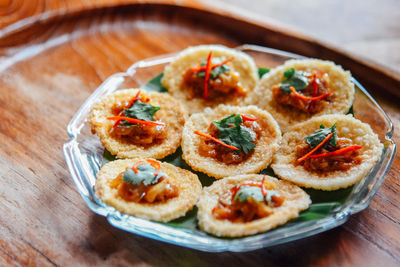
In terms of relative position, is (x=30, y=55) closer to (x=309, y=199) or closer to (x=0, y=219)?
(x=0, y=219)

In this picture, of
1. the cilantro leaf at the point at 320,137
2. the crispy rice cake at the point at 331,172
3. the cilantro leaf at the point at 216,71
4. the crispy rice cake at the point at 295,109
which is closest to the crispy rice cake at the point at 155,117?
the cilantro leaf at the point at 216,71

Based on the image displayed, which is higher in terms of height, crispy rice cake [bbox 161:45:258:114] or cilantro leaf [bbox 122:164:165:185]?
crispy rice cake [bbox 161:45:258:114]

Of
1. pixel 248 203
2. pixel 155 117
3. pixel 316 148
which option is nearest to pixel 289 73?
pixel 316 148

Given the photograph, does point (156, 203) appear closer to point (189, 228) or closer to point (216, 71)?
point (189, 228)

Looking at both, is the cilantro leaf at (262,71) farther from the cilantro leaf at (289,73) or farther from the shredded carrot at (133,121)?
the shredded carrot at (133,121)

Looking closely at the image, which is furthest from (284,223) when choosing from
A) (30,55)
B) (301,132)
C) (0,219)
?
(30,55)

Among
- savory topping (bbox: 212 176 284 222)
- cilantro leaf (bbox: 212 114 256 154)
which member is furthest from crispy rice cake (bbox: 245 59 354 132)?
savory topping (bbox: 212 176 284 222)

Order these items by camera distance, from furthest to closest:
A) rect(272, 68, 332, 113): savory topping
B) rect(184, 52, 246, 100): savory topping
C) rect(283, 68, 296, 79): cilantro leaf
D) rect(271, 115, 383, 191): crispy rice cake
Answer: rect(184, 52, 246, 100): savory topping, rect(283, 68, 296, 79): cilantro leaf, rect(272, 68, 332, 113): savory topping, rect(271, 115, 383, 191): crispy rice cake

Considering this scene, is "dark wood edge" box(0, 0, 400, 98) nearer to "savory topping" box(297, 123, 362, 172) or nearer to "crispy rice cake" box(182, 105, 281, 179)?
"savory topping" box(297, 123, 362, 172)
